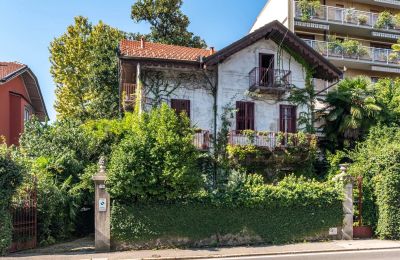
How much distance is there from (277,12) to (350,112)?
1337cm

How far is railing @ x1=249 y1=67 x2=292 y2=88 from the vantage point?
70.9 feet

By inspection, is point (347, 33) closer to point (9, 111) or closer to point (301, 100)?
point (301, 100)

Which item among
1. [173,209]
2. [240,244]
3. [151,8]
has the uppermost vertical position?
[151,8]

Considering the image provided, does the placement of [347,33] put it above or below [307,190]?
above

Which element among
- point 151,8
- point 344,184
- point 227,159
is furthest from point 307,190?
point 151,8

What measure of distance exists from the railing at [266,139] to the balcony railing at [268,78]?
107 inches

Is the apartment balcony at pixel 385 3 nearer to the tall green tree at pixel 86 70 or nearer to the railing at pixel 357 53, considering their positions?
the railing at pixel 357 53

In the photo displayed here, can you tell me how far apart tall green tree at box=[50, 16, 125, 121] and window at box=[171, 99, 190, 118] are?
10.2 metres

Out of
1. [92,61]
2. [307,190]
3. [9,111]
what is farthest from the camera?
[92,61]

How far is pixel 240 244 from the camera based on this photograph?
49.1 feet

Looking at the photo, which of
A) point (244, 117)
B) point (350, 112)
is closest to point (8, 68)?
point (244, 117)

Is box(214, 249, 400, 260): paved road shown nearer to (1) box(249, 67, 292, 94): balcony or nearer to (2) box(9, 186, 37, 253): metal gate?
(2) box(9, 186, 37, 253): metal gate

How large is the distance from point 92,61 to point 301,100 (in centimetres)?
1660

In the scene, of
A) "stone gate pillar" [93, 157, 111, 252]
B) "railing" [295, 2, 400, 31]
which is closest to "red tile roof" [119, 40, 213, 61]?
"stone gate pillar" [93, 157, 111, 252]
